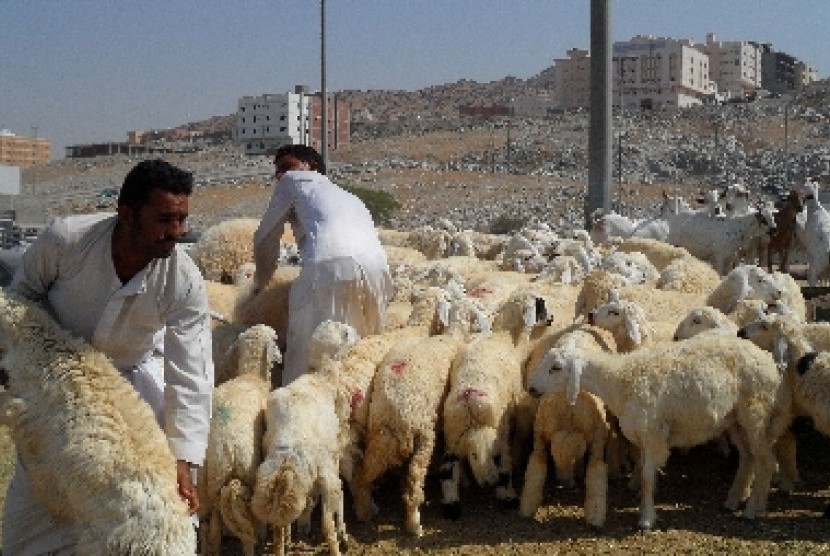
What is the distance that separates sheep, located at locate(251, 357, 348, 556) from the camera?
5.61 meters

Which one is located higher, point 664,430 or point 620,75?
point 620,75

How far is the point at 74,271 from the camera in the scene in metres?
3.85

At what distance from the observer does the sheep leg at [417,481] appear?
6469 millimetres

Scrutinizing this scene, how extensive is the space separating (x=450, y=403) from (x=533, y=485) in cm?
77

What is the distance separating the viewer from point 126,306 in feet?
12.6

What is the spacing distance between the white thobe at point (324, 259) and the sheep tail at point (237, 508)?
5.14 feet

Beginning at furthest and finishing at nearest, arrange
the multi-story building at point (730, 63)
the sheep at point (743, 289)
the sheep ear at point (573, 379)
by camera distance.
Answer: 1. the multi-story building at point (730, 63)
2. the sheep at point (743, 289)
3. the sheep ear at point (573, 379)

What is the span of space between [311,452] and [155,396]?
1.83m

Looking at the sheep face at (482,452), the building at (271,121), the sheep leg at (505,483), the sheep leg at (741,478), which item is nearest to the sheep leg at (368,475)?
the sheep face at (482,452)

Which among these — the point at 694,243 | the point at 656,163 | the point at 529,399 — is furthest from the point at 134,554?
the point at 656,163

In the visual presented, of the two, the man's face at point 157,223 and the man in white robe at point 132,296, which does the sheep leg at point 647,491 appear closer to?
the man in white robe at point 132,296

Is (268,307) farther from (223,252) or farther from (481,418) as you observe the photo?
(223,252)

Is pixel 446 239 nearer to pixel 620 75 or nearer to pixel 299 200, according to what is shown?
pixel 299 200

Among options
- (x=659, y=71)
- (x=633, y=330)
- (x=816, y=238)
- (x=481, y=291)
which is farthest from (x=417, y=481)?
(x=659, y=71)
